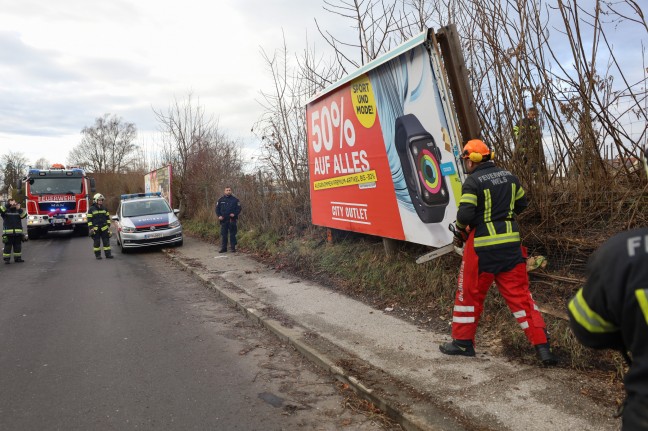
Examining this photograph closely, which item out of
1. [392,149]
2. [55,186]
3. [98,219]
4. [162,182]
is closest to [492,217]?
[392,149]

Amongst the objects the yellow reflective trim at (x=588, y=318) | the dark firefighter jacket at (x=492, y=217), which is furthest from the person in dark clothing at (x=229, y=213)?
the yellow reflective trim at (x=588, y=318)

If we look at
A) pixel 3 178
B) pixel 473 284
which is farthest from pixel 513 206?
pixel 3 178

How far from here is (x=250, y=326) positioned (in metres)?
6.10

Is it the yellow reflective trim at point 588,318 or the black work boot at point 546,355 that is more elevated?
the yellow reflective trim at point 588,318

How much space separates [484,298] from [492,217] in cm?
74

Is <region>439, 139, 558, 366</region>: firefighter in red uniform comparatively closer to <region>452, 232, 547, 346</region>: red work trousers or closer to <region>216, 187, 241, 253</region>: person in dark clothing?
<region>452, 232, 547, 346</region>: red work trousers

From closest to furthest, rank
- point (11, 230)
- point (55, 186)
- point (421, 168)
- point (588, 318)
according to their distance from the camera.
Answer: point (588, 318) < point (421, 168) < point (11, 230) < point (55, 186)

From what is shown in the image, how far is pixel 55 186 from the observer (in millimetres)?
19469

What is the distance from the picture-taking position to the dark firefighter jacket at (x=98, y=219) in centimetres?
1305

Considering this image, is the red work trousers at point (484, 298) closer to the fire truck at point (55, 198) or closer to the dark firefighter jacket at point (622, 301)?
the dark firefighter jacket at point (622, 301)

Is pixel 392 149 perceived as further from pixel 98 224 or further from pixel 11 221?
pixel 11 221

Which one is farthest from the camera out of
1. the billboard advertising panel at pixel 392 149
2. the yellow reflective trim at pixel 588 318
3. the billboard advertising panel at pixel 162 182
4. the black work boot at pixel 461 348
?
the billboard advertising panel at pixel 162 182

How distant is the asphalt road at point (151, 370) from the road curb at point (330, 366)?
101 millimetres

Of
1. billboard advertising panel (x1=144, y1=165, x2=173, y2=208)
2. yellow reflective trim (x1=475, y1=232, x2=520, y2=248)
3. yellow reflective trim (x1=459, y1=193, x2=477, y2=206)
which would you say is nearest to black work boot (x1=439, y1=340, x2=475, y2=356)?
yellow reflective trim (x1=475, y1=232, x2=520, y2=248)
